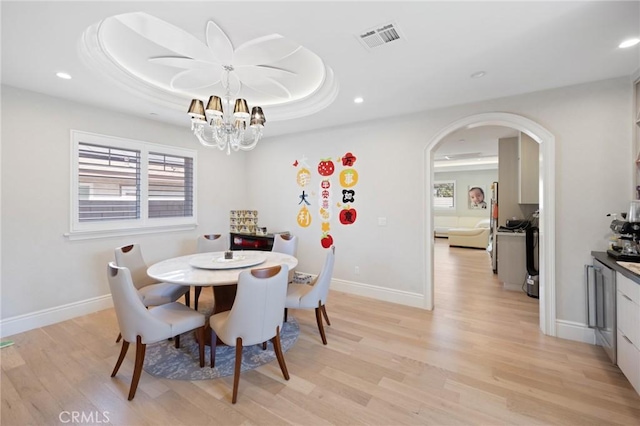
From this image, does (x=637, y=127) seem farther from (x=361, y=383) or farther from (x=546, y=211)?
(x=361, y=383)

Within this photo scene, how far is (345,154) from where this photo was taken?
414cm

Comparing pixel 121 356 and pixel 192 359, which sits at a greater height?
pixel 121 356

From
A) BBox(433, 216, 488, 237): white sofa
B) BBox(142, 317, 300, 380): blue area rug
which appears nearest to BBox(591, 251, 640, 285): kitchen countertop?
BBox(142, 317, 300, 380): blue area rug

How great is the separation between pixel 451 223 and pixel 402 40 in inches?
361

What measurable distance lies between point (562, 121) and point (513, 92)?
0.55 m

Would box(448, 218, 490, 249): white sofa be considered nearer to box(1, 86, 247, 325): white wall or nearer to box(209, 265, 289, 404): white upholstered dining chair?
box(209, 265, 289, 404): white upholstered dining chair

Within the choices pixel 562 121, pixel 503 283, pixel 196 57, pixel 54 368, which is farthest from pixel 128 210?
pixel 503 283

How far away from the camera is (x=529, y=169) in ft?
13.4

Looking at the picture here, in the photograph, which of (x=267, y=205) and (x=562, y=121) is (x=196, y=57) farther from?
(x=562, y=121)

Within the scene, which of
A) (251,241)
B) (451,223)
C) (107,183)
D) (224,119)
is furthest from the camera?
(451,223)

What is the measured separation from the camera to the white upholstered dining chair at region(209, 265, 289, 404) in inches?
74.5

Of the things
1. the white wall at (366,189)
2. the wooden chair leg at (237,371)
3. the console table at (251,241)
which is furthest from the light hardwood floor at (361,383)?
the console table at (251,241)

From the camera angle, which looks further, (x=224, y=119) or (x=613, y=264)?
(x=224, y=119)

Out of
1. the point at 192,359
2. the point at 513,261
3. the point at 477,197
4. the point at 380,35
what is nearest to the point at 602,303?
the point at 513,261
